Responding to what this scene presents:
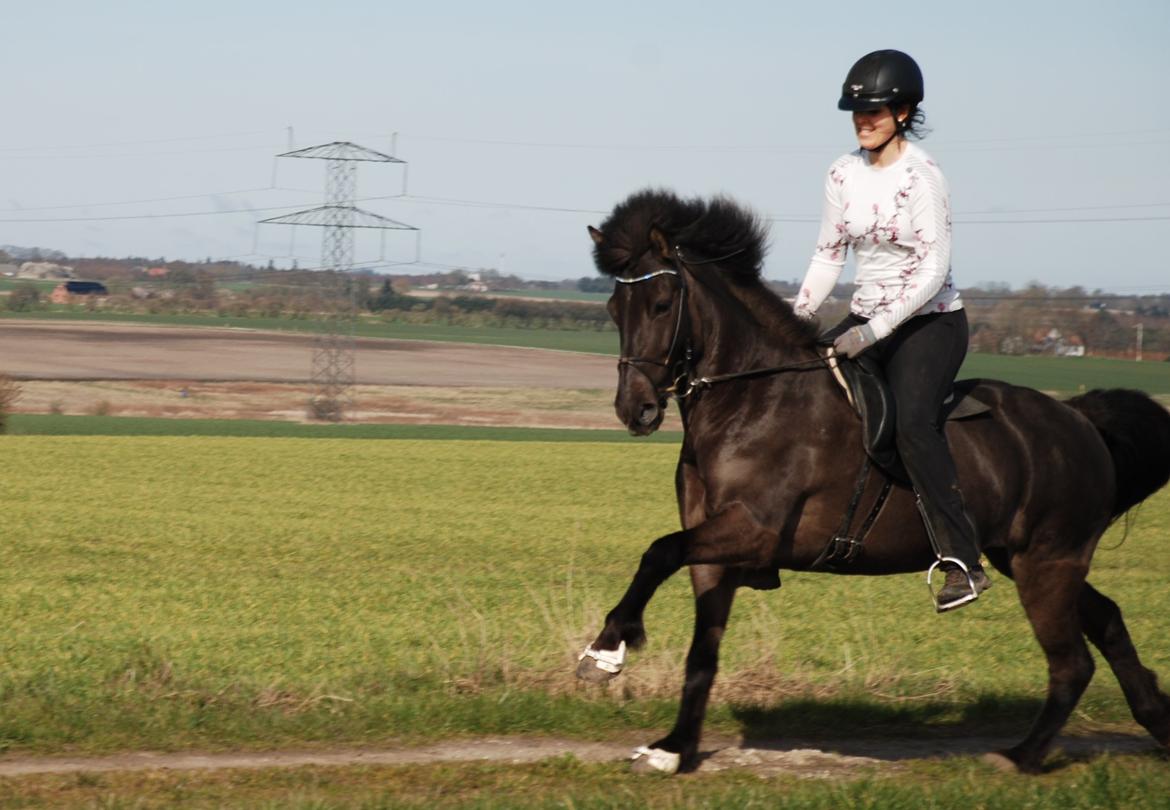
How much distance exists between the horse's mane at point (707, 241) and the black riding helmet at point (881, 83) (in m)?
0.67

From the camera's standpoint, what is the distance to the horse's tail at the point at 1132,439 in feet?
24.2

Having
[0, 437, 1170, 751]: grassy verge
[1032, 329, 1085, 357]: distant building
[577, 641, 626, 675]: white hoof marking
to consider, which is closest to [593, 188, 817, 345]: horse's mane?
[577, 641, 626, 675]: white hoof marking

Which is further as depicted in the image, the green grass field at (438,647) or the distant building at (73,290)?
the distant building at (73,290)

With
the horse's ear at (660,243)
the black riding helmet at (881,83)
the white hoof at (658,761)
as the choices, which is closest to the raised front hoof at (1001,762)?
the white hoof at (658,761)

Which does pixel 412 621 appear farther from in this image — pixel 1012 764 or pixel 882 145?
pixel 882 145

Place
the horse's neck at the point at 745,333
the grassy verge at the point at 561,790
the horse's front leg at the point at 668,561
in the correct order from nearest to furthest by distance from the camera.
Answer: the grassy verge at the point at 561,790, the horse's front leg at the point at 668,561, the horse's neck at the point at 745,333

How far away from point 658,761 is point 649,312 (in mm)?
1905

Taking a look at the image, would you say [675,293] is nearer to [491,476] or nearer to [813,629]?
[813,629]

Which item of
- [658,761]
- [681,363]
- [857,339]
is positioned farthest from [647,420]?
[658,761]

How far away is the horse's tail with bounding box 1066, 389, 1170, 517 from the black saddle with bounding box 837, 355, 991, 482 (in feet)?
5.34

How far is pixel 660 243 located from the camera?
6012mm

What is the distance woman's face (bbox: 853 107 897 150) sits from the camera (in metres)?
6.17

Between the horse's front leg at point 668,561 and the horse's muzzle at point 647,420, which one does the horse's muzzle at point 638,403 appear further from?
the horse's front leg at point 668,561

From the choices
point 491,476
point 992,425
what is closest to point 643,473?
point 491,476
